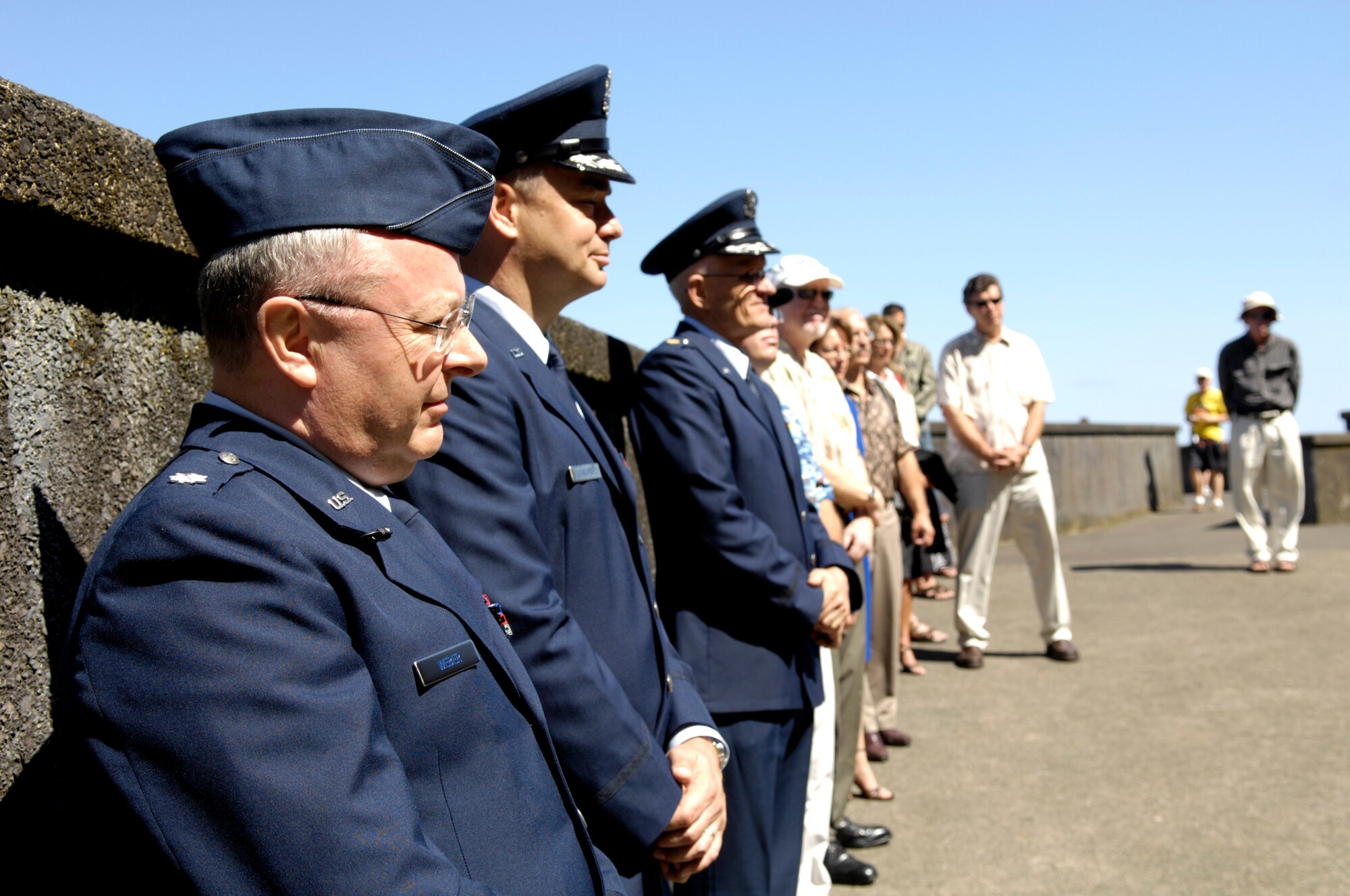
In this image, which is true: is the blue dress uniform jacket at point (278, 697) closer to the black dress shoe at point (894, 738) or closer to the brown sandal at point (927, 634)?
the black dress shoe at point (894, 738)

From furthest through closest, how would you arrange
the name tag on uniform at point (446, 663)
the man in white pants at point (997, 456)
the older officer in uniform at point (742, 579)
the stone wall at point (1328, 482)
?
the stone wall at point (1328, 482), the man in white pants at point (997, 456), the older officer in uniform at point (742, 579), the name tag on uniform at point (446, 663)

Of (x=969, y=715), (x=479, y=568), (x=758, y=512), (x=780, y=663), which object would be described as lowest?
(x=969, y=715)

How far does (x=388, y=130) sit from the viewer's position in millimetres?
1737

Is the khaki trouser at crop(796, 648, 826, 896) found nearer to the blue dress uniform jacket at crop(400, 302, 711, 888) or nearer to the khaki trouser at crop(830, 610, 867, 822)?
the khaki trouser at crop(830, 610, 867, 822)

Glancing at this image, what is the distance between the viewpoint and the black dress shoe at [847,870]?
15.1 feet

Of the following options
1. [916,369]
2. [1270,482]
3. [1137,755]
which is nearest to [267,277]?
[1137,755]

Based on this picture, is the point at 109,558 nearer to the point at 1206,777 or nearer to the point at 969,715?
the point at 1206,777

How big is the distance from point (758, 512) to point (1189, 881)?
7.48 feet

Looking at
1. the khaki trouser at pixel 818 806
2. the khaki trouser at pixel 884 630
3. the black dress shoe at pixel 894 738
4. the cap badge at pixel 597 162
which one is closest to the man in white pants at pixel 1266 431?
the black dress shoe at pixel 894 738

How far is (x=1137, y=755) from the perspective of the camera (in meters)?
6.09

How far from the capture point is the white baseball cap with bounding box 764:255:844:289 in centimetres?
519

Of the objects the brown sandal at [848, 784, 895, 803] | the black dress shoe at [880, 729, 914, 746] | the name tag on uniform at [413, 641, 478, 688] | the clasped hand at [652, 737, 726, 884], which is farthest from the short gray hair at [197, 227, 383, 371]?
the black dress shoe at [880, 729, 914, 746]

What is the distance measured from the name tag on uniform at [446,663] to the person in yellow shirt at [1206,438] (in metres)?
19.6

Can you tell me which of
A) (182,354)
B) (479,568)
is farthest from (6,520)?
(479,568)
